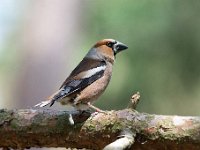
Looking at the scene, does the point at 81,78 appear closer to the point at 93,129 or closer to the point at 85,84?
the point at 85,84

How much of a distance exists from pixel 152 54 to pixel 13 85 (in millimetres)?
2756

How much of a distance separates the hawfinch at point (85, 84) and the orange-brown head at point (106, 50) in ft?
0.06

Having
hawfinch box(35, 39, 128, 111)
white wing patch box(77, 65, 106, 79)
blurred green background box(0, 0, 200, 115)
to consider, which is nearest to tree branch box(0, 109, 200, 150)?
hawfinch box(35, 39, 128, 111)

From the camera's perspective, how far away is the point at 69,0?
1070 cm

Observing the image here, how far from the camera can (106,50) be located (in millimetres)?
6238

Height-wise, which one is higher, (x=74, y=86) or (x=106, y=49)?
(x=106, y=49)

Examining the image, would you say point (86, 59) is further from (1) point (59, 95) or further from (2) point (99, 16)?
(2) point (99, 16)

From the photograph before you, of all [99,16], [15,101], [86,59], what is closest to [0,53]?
[99,16]

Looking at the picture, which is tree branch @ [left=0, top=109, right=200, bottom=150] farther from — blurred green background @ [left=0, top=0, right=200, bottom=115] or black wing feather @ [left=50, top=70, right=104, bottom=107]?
blurred green background @ [left=0, top=0, right=200, bottom=115]

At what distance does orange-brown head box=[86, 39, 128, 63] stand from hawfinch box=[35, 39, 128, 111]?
17mm

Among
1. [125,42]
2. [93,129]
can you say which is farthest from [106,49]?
[125,42]

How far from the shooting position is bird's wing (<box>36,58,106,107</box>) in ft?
16.8

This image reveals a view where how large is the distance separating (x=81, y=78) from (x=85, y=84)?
7 centimetres

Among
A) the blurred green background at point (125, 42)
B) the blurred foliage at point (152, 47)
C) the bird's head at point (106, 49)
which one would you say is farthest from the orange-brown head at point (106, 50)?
the blurred foliage at point (152, 47)
